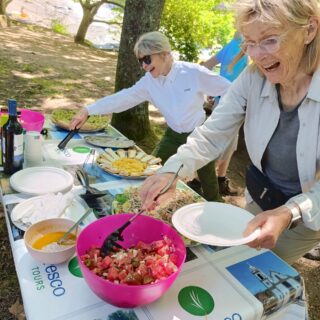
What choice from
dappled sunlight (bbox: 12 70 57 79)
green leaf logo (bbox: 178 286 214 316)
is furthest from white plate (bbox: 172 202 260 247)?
dappled sunlight (bbox: 12 70 57 79)

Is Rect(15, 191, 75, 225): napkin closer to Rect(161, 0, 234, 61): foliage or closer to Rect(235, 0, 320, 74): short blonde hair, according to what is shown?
Rect(235, 0, 320, 74): short blonde hair

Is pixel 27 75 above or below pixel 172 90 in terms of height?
below

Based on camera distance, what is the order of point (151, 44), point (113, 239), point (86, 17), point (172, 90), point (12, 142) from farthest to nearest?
point (86, 17)
point (172, 90)
point (151, 44)
point (12, 142)
point (113, 239)

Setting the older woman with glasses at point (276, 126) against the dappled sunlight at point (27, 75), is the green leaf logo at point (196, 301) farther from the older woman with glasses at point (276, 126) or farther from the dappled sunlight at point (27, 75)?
the dappled sunlight at point (27, 75)

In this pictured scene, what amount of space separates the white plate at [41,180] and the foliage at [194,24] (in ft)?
25.3

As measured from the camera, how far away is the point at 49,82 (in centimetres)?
664

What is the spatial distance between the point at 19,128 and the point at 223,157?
2440 mm

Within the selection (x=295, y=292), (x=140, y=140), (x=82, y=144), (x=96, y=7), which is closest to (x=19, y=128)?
(x=82, y=144)

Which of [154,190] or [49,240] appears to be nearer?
[49,240]

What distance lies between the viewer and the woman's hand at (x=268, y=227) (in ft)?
3.90

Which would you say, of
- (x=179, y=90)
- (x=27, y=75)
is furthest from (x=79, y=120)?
(x=27, y=75)

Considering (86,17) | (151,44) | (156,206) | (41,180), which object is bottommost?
(86,17)

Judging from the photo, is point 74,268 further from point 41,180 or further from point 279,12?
point 279,12

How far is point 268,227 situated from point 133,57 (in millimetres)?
3297
